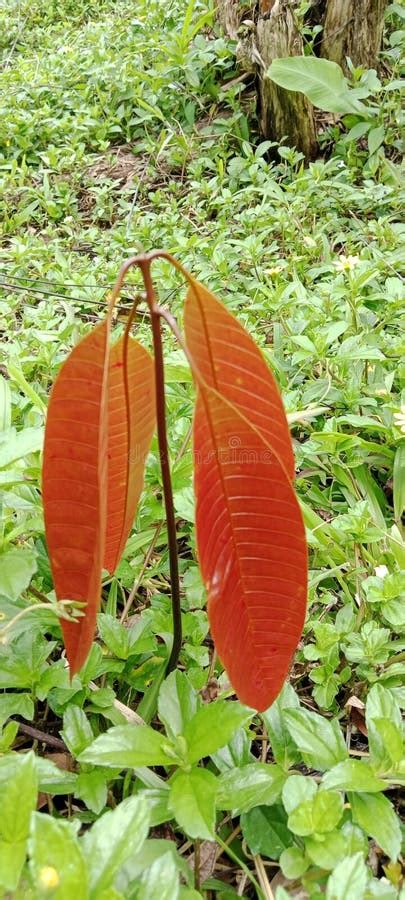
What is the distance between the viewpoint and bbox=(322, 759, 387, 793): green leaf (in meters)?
0.77

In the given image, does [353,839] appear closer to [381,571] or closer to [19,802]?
[19,802]

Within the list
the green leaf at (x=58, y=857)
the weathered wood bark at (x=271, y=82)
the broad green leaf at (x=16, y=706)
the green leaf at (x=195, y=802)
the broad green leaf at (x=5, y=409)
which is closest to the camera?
the green leaf at (x=58, y=857)

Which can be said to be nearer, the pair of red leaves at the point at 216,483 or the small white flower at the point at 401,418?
the pair of red leaves at the point at 216,483

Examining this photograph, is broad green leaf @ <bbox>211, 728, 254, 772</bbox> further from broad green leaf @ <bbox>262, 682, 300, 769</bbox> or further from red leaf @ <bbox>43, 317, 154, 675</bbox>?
red leaf @ <bbox>43, 317, 154, 675</bbox>

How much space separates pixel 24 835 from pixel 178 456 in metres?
0.65

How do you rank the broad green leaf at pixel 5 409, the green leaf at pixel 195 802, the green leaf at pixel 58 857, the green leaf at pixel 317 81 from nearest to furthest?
the green leaf at pixel 58 857 → the green leaf at pixel 195 802 → the broad green leaf at pixel 5 409 → the green leaf at pixel 317 81

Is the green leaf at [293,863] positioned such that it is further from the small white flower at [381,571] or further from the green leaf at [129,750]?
the small white flower at [381,571]

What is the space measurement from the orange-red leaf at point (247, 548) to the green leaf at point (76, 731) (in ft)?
0.80

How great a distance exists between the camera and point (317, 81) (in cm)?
288

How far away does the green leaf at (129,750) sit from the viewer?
732 millimetres

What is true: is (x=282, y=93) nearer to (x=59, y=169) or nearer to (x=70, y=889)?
(x=59, y=169)

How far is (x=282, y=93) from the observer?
3090 mm

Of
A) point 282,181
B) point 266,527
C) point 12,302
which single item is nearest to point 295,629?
point 266,527

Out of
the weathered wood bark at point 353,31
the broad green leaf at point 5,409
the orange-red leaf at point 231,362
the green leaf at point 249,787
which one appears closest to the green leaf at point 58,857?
the green leaf at point 249,787
